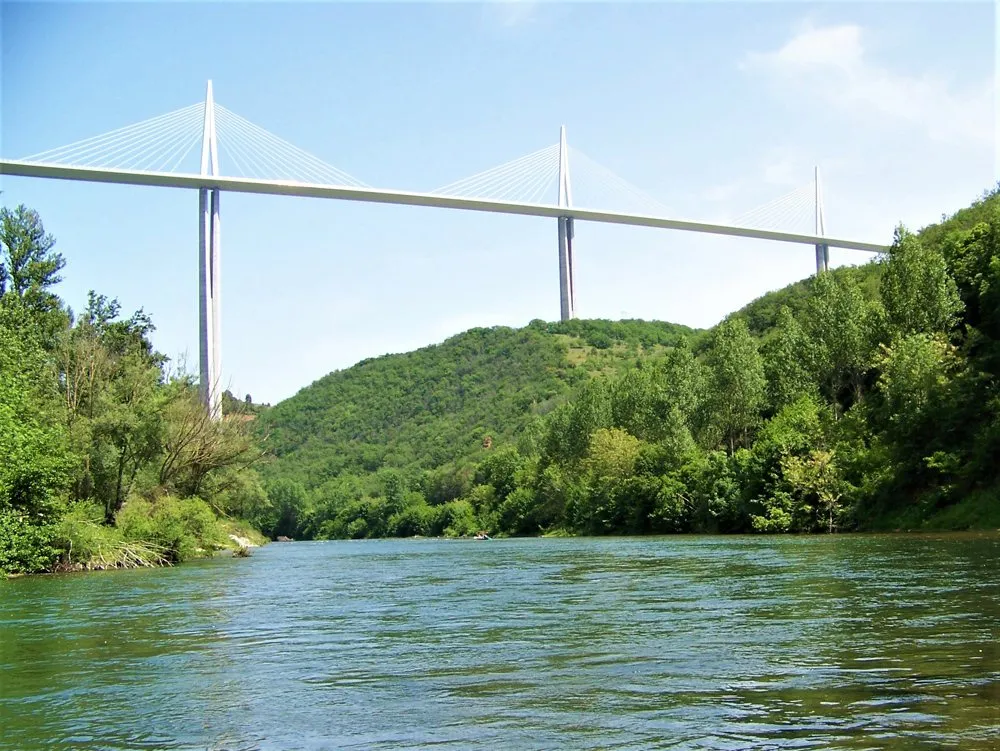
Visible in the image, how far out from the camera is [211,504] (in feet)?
133

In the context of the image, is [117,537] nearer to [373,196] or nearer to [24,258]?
[24,258]

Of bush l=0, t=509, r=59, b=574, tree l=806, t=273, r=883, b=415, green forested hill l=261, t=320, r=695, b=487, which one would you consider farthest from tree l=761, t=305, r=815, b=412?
green forested hill l=261, t=320, r=695, b=487

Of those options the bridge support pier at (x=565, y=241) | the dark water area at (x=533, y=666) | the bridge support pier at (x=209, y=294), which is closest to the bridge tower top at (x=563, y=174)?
the bridge support pier at (x=565, y=241)

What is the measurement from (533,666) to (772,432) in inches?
1537

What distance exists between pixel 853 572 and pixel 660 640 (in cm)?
832

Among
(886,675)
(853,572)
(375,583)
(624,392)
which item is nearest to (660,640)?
(886,675)

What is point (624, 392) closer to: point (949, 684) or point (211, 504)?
point (211, 504)

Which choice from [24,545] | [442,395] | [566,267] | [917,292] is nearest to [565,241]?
[566,267]

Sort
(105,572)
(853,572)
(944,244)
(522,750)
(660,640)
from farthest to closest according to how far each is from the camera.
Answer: (944,244) → (105,572) → (853,572) → (660,640) → (522,750)

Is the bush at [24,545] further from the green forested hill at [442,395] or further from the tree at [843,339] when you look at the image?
the green forested hill at [442,395]

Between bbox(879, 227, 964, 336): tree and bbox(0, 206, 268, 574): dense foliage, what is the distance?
27170mm

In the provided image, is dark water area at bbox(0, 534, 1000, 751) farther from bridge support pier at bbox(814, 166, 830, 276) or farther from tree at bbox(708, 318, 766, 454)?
bridge support pier at bbox(814, 166, 830, 276)

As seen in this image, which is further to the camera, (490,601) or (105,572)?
(105,572)

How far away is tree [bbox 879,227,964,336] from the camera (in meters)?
40.3
